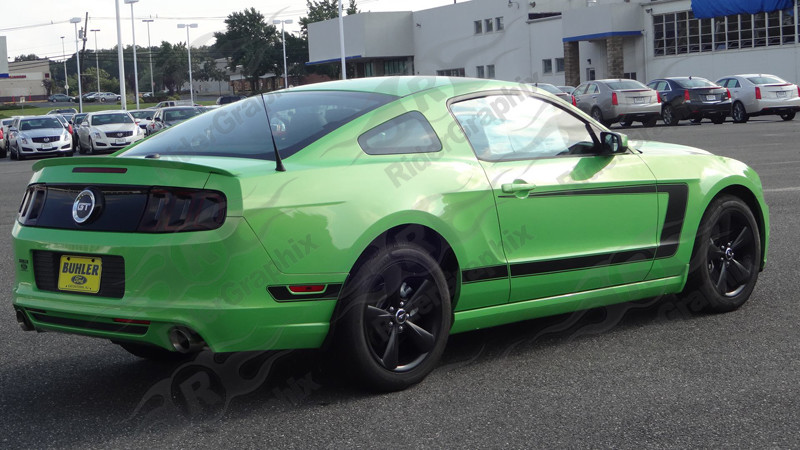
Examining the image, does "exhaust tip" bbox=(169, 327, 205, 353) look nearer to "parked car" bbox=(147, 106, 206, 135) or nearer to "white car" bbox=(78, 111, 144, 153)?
"parked car" bbox=(147, 106, 206, 135)

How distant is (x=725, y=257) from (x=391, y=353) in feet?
8.26

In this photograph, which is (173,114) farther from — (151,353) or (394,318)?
(394,318)

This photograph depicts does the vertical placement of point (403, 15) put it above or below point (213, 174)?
above

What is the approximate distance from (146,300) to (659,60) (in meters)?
52.3

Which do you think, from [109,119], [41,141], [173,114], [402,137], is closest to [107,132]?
[109,119]

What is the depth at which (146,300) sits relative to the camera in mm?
4391

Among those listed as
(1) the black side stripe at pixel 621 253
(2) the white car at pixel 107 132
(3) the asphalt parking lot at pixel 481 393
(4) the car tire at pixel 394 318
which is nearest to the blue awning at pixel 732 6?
(2) the white car at pixel 107 132

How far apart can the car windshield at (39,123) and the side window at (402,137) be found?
29899 millimetres

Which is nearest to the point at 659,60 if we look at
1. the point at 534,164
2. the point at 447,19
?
the point at 447,19

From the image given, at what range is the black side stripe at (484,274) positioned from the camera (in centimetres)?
501

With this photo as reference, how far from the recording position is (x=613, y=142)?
223 inches

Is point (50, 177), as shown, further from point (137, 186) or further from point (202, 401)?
point (202, 401)

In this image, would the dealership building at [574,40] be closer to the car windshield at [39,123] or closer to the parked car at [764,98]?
the parked car at [764,98]

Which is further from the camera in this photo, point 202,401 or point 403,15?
point 403,15
